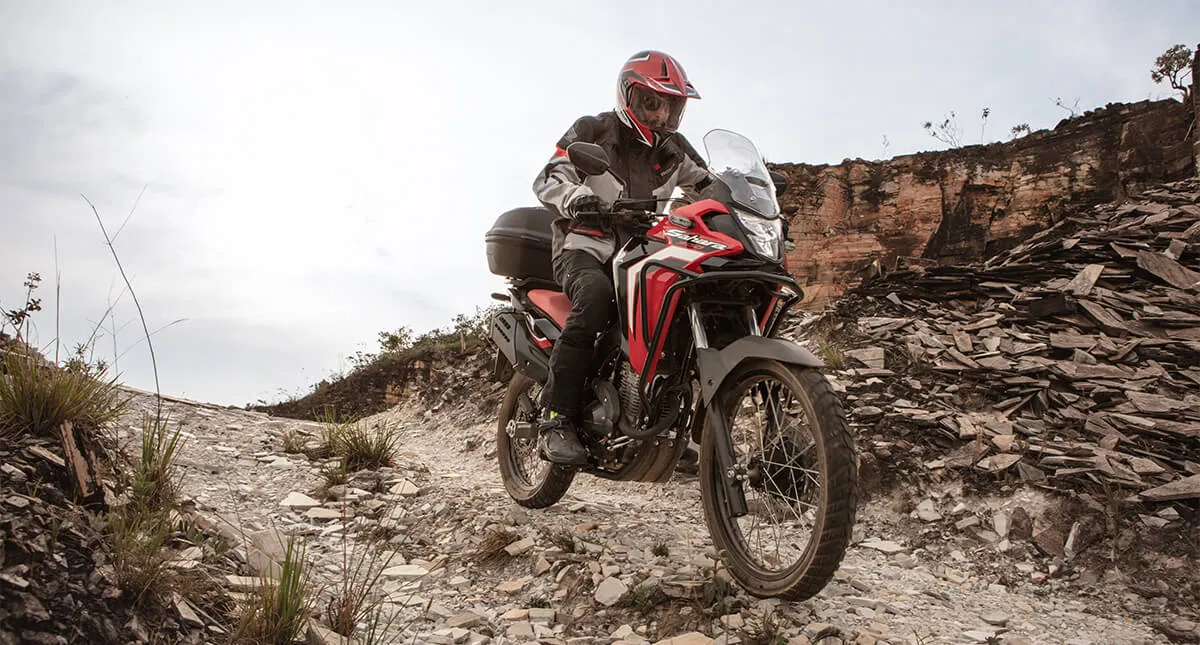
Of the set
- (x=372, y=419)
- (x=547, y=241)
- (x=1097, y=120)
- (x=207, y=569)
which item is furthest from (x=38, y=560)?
(x=1097, y=120)

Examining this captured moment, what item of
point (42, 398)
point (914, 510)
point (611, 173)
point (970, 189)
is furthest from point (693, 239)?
point (970, 189)

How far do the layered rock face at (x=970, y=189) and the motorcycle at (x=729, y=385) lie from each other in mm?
13021

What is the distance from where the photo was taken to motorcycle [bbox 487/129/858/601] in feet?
9.62

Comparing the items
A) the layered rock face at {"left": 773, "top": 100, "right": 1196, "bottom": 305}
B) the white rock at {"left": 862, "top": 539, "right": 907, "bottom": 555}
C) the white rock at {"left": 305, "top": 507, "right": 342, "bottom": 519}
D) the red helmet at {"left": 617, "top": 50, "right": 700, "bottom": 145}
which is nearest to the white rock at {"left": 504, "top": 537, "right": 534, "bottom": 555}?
the white rock at {"left": 305, "top": 507, "right": 342, "bottom": 519}

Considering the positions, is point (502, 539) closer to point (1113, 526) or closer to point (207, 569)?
point (207, 569)

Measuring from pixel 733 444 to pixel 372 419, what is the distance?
399 inches

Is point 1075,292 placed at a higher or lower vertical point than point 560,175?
higher

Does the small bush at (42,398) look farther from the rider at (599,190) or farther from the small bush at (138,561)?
the rider at (599,190)

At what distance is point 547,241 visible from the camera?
5.13 meters

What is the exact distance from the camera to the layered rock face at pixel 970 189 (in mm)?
14430

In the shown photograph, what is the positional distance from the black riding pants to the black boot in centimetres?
7

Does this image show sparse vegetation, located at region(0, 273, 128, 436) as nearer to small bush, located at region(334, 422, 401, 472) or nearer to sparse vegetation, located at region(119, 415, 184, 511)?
sparse vegetation, located at region(119, 415, 184, 511)

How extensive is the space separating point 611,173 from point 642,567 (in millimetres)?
2175

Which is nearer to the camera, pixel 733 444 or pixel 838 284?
pixel 733 444
